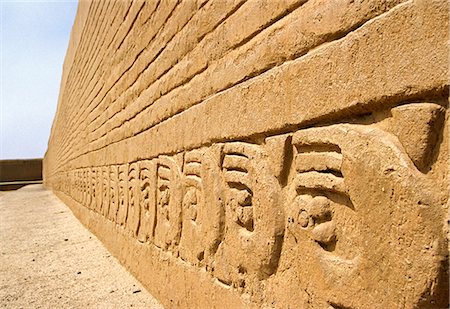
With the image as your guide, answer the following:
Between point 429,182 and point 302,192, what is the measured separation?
47cm

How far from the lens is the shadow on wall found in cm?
2586

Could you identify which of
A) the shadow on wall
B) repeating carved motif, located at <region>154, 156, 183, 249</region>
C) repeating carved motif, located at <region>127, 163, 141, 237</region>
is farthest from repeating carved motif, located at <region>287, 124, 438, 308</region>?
the shadow on wall

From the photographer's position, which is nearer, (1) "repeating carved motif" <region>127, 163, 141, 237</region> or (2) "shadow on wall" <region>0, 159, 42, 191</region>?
(1) "repeating carved motif" <region>127, 163, 141, 237</region>

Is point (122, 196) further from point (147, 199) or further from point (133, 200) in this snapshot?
point (147, 199)

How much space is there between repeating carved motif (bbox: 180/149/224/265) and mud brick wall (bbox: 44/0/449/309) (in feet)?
0.04

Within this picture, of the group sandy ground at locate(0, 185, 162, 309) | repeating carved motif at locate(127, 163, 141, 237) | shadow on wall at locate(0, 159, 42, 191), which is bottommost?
sandy ground at locate(0, 185, 162, 309)

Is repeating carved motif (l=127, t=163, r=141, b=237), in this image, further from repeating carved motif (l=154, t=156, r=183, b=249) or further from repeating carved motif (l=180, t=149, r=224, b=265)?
repeating carved motif (l=180, t=149, r=224, b=265)

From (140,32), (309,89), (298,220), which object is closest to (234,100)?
(309,89)

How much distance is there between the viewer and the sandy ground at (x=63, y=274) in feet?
9.77

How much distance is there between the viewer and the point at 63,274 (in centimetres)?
378

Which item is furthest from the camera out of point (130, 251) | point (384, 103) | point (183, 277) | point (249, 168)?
point (130, 251)

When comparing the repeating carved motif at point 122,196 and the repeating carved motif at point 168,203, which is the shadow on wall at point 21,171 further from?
the repeating carved motif at point 168,203

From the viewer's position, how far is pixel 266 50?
1581 mm

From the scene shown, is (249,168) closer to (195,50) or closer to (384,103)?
(384,103)
